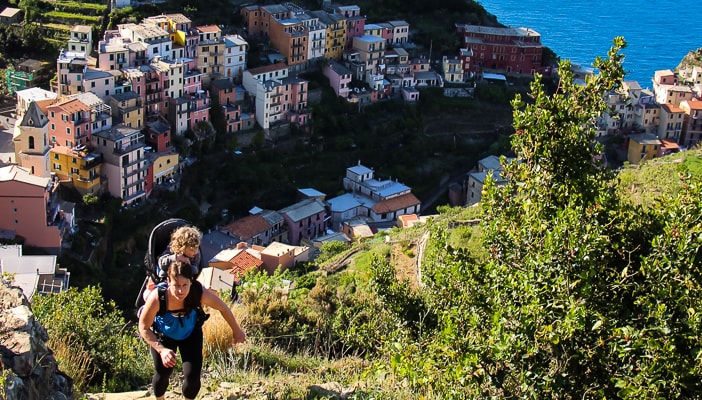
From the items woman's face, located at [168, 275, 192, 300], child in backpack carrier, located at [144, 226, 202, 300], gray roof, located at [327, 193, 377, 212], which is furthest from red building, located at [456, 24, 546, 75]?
woman's face, located at [168, 275, 192, 300]

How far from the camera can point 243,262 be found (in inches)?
746

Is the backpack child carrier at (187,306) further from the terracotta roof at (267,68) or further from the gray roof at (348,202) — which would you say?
the terracotta roof at (267,68)

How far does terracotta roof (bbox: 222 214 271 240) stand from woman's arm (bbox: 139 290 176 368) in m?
17.2

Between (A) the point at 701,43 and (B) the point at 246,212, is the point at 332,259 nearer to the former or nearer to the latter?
(B) the point at 246,212

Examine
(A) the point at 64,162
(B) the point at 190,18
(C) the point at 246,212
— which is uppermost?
(B) the point at 190,18

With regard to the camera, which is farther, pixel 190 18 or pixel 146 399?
pixel 190 18

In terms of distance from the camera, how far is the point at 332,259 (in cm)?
1808

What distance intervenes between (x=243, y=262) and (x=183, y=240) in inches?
586

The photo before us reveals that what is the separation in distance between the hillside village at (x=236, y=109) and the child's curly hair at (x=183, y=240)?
432 inches

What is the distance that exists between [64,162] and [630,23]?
35.9 metres

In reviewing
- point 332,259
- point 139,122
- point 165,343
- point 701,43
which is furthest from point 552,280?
point 701,43

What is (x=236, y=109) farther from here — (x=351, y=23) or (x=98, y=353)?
(x=98, y=353)

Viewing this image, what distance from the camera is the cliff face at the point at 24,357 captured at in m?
4.04

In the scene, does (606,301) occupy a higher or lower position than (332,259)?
higher
